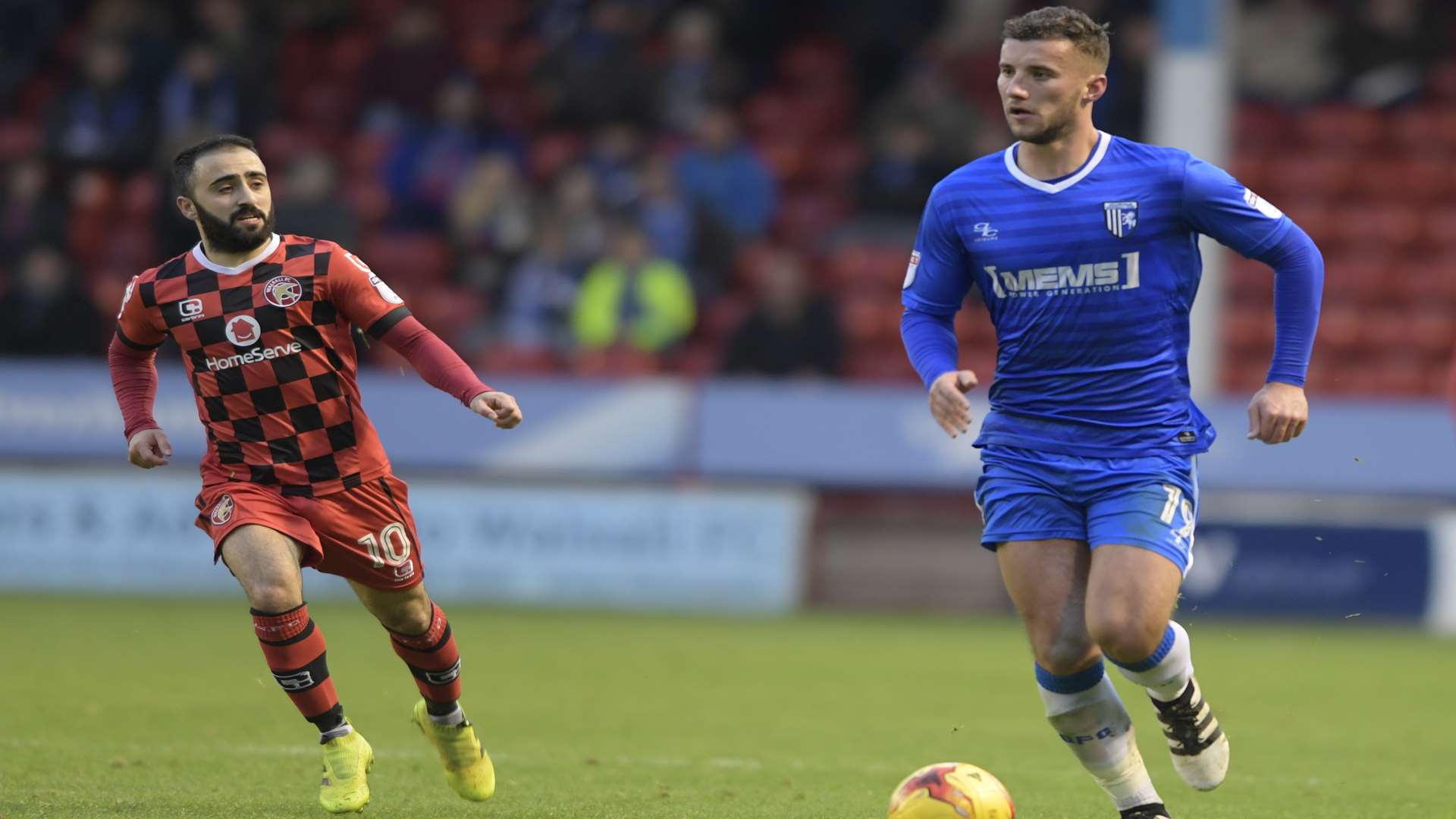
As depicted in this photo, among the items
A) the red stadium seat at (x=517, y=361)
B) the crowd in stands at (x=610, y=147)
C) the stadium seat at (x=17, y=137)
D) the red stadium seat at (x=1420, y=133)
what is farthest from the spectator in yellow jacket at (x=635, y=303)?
the red stadium seat at (x=1420, y=133)

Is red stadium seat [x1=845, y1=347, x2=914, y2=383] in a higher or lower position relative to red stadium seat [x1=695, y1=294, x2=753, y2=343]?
lower

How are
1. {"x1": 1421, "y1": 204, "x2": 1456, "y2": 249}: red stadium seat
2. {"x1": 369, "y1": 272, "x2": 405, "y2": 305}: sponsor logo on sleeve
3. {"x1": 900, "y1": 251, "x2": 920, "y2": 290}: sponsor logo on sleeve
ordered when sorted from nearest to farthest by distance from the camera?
1. {"x1": 900, "y1": 251, "x2": 920, "y2": 290}: sponsor logo on sleeve
2. {"x1": 369, "y1": 272, "x2": 405, "y2": 305}: sponsor logo on sleeve
3. {"x1": 1421, "y1": 204, "x2": 1456, "y2": 249}: red stadium seat

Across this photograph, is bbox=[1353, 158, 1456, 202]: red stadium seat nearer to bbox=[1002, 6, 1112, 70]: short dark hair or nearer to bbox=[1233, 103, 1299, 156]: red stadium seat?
bbox=[1233, 103, 1299, 156]: red stadium seat

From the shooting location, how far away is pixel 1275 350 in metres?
5.47

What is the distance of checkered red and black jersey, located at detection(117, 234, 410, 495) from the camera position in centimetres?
602

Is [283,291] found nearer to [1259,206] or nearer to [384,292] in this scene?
[384,292]

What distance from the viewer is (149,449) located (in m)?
6.17

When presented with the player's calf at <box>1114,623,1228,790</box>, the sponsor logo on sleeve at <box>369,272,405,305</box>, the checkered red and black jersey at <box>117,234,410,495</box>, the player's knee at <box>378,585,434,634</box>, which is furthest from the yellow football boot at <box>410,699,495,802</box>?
the player's calf at <box>1114,623,1228,790</box>

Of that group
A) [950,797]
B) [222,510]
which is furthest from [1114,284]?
[222,510]

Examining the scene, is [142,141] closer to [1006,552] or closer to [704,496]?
[704,496]

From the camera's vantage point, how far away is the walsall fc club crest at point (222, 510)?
19.5ft

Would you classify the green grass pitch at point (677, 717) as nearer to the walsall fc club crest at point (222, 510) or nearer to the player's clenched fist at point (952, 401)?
the walsall fc club crest at point (222, 510)

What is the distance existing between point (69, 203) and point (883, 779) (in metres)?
12.0

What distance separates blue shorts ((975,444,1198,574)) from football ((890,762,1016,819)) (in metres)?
0.63
